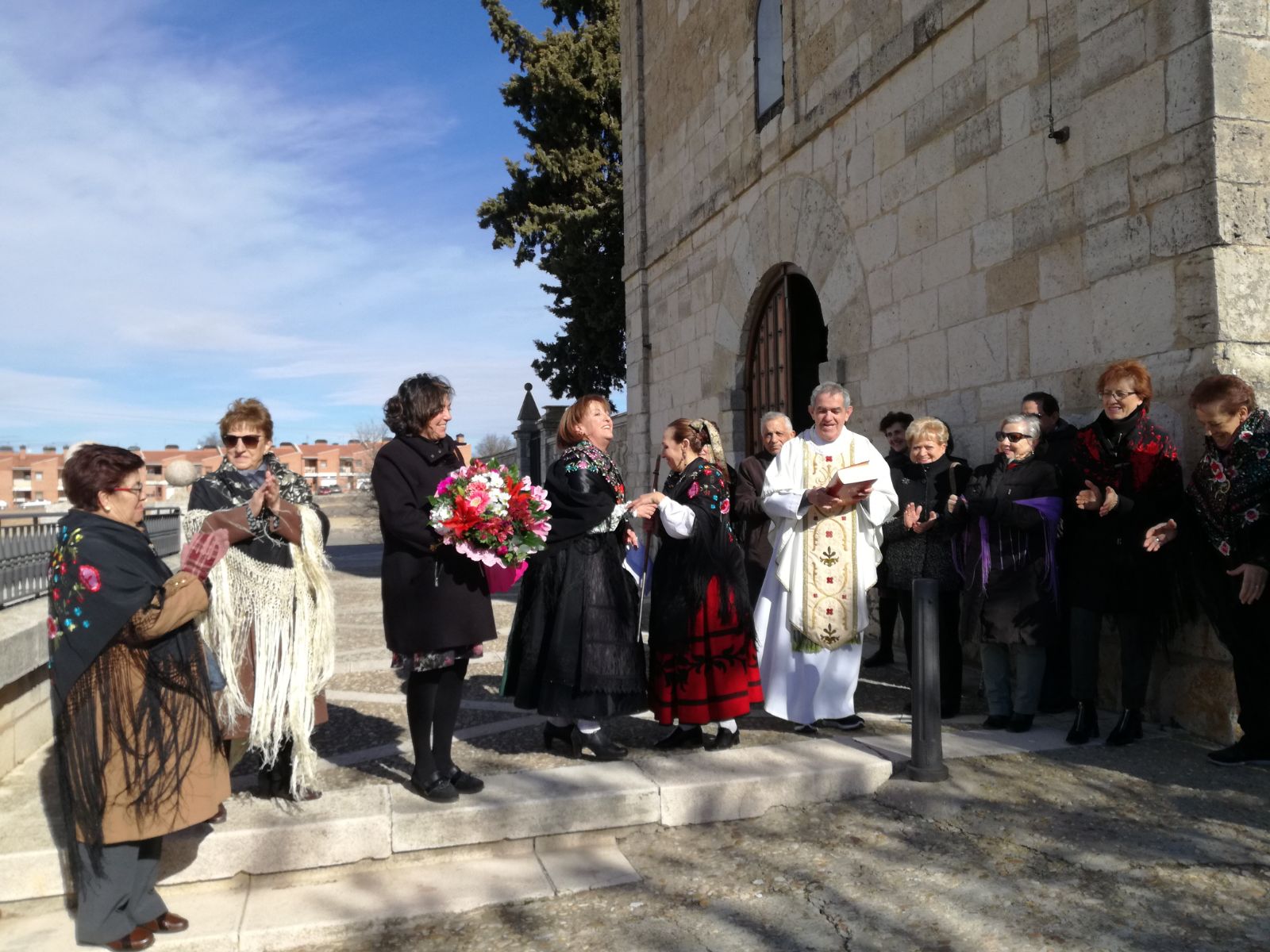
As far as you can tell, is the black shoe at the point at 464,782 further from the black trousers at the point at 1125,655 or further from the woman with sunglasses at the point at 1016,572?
the black trousers at the point at 1125,655

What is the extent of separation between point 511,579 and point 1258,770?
3.34m

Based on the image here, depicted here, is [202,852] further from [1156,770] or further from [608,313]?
[608,313]

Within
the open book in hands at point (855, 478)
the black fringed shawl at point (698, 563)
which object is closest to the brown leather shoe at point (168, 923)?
the black fringed shawl at point (698, 563)

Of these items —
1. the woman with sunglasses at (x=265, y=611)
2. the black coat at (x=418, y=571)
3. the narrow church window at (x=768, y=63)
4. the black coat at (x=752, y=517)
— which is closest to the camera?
the woman with sunglasses at (x=265, y=611)

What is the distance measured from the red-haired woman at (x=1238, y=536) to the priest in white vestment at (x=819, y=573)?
1349mm

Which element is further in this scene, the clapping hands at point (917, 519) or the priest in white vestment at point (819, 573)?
the clapping hands at point (917, 519)

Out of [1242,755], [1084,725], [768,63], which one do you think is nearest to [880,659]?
[1084,725]

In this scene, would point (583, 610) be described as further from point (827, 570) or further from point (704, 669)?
point (827, 570)

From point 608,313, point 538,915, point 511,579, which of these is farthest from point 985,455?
point 608,313

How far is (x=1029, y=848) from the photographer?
3.54m

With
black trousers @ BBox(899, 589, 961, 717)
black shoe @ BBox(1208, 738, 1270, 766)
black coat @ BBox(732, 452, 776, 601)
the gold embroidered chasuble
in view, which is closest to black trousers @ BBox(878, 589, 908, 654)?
black coat @ BBox(732, 452, 776, 601)

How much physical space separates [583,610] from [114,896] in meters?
2.12

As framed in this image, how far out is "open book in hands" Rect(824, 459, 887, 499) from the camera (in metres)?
4.66

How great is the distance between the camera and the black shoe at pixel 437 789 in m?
3.77
